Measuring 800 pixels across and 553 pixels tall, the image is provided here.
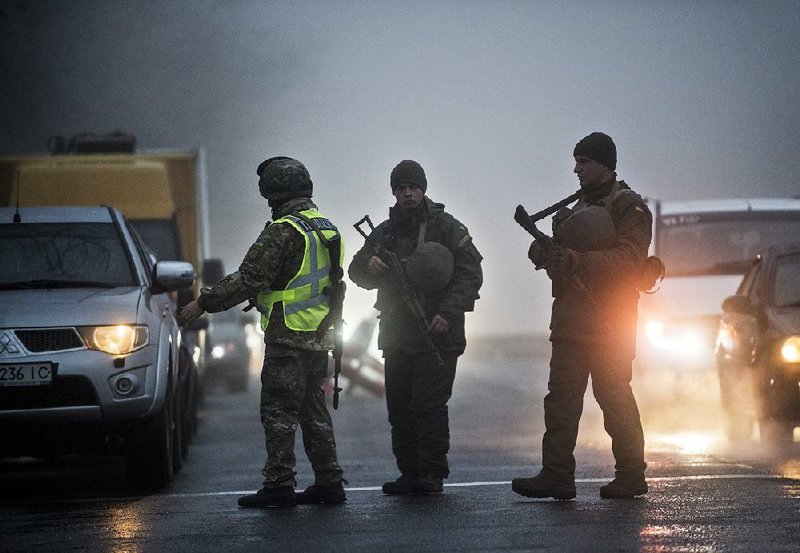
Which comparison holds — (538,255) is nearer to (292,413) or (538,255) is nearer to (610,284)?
(610,284)

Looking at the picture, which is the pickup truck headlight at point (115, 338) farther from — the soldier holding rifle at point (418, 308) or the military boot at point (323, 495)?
the military boot at point (323, 495)

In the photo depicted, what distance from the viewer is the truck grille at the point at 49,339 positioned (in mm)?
10148

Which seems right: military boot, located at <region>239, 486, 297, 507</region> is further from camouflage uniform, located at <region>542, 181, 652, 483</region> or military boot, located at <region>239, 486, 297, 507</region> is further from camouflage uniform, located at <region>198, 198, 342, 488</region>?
camouflage uniform, located at <region>542, 181, 652, 483</region>

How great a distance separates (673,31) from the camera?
3488 centimetres

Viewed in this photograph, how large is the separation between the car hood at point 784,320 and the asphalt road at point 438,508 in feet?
2.75

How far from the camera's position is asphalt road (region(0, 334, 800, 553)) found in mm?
7656

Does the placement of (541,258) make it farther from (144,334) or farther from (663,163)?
(663,163)

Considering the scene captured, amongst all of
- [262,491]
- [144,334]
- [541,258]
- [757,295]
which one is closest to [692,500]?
[541,258]

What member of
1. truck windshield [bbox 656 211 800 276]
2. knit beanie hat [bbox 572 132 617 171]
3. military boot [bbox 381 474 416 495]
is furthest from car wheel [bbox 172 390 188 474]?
truck windshield [bbox 656 211 800 276]

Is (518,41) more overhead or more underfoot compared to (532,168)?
more overhead

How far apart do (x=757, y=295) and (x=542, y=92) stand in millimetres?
23484

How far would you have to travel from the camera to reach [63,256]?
1131cm

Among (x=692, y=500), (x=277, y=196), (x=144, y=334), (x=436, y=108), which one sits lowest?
(x=692, y=500)

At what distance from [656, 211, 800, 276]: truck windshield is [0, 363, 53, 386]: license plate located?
1256cm
